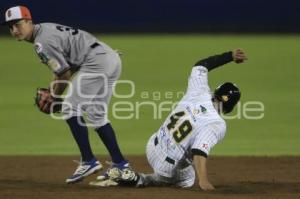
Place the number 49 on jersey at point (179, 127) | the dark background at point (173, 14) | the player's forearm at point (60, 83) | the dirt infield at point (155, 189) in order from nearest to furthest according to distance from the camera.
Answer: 1. the dirt infield at point (155, 189)
2. the number 49 on jersey at point (179, 127)
3. the player's forearm at point (60, 83)
4. the dark background at point (173, 14)

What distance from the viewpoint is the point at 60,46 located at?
22.8 feet

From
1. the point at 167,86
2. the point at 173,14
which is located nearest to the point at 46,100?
the point at 167,86

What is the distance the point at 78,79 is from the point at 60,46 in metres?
0.36

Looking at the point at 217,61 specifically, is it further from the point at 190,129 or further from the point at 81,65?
the point at 81,65

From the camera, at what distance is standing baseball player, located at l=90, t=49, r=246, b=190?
661 cm

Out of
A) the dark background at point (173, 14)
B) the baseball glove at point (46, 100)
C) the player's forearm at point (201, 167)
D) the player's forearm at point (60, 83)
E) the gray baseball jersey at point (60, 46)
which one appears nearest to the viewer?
the player's forearm at point (201, 167)

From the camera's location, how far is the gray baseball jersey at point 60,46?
6879 millimetres

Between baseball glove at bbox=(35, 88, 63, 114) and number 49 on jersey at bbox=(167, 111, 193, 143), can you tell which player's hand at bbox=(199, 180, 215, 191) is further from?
baseball glove at bbox=(35, 88, 63, 114)

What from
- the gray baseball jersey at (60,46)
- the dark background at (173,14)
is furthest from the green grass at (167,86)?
the gray baseball jersey at (60,46)

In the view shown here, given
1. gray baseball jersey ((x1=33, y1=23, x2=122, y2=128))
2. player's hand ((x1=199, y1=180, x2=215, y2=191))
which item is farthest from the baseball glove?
player's hand ((x1=199, y1=180, x2=215, y2=191))

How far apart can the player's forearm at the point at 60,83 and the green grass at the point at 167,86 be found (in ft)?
7.43

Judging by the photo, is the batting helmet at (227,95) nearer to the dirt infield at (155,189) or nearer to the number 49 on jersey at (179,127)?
the number 49 on jersey at (179,127)

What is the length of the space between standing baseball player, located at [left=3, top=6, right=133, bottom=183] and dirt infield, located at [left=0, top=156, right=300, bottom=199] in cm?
42

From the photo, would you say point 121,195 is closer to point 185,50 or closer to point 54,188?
point 54,188
